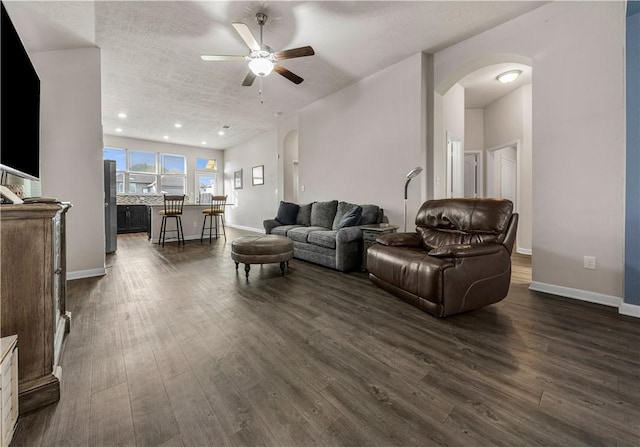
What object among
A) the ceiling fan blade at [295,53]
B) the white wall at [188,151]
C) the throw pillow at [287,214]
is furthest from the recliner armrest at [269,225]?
the white wall at [188,151]

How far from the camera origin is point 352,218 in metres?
3.80

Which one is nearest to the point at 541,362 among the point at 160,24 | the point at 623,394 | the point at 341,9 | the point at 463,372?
the point at 623,394

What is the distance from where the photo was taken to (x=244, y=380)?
4.61 feet

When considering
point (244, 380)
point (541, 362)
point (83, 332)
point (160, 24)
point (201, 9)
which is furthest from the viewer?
point (160, 24)

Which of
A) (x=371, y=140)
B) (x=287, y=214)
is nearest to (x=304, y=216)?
(x=287, y=214)

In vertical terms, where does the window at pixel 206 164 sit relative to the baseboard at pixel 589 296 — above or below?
above

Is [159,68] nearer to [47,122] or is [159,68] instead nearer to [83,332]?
[47,122]

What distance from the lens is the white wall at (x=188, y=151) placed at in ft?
26.4

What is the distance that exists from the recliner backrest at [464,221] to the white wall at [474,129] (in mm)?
3625

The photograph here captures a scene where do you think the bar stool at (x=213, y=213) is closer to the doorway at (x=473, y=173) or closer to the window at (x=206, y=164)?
the window at (x=206, y=164)

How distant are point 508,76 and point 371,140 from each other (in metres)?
2.39

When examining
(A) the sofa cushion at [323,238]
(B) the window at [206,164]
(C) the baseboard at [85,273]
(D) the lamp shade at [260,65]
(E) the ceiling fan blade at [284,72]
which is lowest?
(C) the baseboard at [85,273]

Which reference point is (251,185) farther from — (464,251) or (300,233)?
(464,251)

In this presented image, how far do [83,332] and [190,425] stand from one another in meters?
1.40
